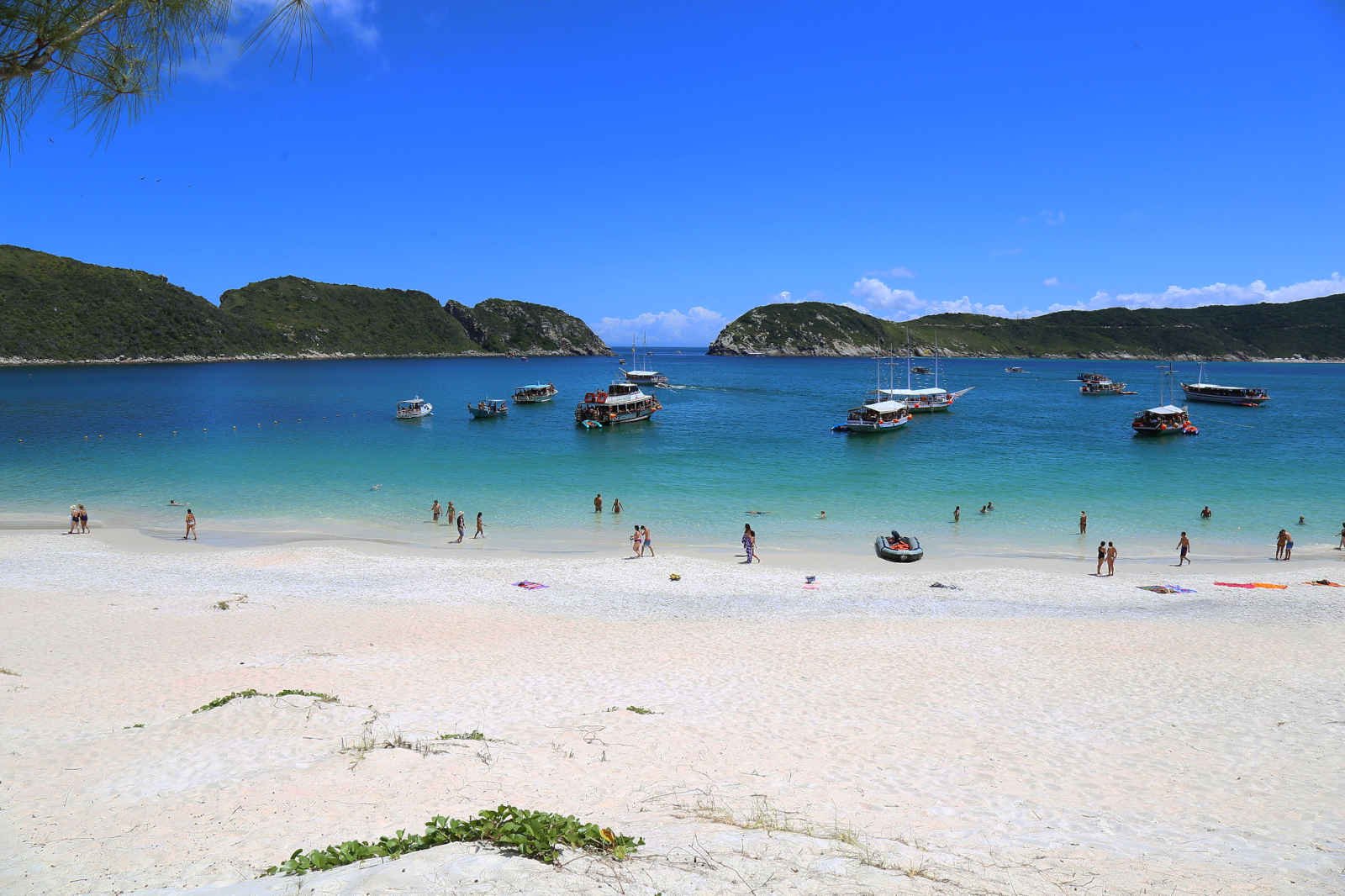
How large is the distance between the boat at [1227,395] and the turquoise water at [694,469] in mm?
2224

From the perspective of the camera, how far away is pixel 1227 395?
340 feet

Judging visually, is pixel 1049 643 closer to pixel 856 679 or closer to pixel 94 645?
pixel 856 679

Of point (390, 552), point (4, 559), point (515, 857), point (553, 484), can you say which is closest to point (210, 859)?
point (515, 857)

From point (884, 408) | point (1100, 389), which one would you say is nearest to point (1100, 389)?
point (1100, 389)

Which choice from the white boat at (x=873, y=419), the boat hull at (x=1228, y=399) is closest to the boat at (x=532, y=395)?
the white boat at (x=873, y=419)

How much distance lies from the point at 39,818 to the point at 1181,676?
18923mm

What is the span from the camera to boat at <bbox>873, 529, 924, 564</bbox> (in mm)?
28344

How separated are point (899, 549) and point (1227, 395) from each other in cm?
10251

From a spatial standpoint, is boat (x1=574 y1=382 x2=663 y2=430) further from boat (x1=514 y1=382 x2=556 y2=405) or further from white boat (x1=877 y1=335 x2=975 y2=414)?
white boat (x1=877 y1=335 x2=975 y2=414)

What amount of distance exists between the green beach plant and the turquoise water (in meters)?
25.1

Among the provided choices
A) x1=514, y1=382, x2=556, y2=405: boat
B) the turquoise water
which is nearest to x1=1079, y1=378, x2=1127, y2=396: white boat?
the turquoise water

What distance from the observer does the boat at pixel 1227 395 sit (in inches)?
3880

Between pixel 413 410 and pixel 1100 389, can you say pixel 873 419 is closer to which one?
pixel 413 410

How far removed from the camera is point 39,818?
8.09 metres
